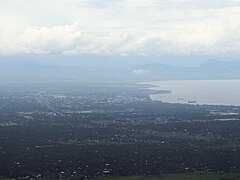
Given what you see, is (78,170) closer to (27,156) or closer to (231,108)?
(27,156)

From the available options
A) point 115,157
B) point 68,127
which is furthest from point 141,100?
Result: point 115,157

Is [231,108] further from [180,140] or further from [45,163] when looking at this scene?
[45,163]

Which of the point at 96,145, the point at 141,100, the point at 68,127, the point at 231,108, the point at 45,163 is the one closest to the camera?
the point at 45,163

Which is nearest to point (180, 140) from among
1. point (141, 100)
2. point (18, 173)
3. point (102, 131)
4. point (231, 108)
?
point (102, 131)

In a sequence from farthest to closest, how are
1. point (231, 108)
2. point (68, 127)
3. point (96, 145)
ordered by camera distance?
1. point (231, 108)
2. point (68, 127)
3. point (96, 145)

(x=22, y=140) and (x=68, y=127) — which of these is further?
(x=68, y=127)

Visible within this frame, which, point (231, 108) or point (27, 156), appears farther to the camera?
point (231, 108)
